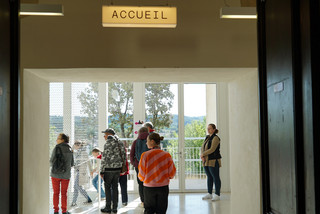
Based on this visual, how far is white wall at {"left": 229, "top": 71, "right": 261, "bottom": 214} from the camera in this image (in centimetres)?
487

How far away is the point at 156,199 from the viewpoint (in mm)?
4902

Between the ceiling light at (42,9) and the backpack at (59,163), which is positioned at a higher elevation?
the ceiling light at (42,9)

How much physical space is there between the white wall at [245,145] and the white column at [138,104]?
134 inches

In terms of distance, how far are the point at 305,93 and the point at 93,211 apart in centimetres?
560

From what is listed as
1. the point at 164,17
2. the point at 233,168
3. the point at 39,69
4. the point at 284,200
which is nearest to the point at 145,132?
the point at 233,168

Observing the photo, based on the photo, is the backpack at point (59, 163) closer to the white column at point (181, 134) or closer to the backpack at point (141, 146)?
the backpack at point (141, 146)

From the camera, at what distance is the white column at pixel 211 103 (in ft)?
30.3

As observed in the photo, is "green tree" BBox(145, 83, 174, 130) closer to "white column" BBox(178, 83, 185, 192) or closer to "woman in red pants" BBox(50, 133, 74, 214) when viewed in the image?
"white column" BBox(178, 83, 185, 192)

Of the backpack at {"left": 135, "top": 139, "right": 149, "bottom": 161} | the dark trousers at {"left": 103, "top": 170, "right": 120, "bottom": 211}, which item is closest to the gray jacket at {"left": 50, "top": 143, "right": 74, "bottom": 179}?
the dark trousers at {"left": 103, "top": 170, "right": 120, "bottom": 211}

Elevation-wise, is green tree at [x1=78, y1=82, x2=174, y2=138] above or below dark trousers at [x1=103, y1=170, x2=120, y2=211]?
above

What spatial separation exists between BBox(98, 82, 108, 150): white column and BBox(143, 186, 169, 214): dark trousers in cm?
425

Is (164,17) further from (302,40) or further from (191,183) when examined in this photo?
(191,183)

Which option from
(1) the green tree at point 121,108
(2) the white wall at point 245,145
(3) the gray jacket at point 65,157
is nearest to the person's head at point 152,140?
(2) the white wall at point 245,145

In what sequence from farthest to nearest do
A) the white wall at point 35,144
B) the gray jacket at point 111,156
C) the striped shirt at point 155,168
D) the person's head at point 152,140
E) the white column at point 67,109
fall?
the white column at point 67,109 → the gray jacket at point 111,156 → the person's head at point 152,140 → the striped shirt at point 155,168 → the white wall at point 35,144
